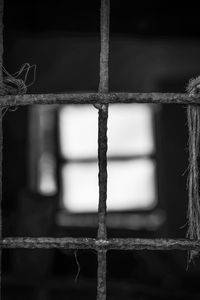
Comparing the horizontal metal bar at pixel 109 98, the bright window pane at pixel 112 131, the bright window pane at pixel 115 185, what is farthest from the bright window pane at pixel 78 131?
the horizontal metal bar at pixel 109 98

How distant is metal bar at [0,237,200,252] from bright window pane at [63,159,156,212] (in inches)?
167

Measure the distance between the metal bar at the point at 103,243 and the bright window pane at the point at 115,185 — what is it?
423 cm

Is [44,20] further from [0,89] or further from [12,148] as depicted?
[0,89]

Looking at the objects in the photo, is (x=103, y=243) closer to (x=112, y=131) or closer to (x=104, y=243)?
(x=104, y=243)

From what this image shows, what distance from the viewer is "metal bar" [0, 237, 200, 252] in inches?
53.0

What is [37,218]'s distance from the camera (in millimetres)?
3684

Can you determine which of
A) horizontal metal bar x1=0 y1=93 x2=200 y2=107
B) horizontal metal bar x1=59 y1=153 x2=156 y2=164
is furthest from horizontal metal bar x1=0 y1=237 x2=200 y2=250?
horizontal metal bar x1=59 y1=153 x2=156 y2=164

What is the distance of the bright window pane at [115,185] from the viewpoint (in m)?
5.60

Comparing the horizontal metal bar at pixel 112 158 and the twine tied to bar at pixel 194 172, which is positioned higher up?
the horizontal metal bar at pixel 112 158

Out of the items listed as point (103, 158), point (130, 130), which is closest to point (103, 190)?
point (103, 158)

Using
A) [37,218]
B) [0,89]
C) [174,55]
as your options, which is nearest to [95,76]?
[174,55]

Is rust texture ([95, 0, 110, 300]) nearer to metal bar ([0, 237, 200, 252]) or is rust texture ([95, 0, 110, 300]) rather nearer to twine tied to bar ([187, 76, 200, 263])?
metal bar ([0, 237, 200, 252])

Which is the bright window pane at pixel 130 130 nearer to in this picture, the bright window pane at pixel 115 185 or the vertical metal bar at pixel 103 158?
the bright window pane at pixel 115 185

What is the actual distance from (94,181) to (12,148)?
0.85 meters
